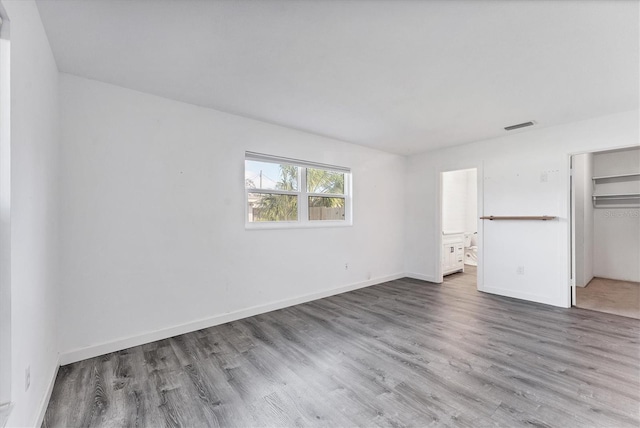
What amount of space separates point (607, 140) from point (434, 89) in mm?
2599

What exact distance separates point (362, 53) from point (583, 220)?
5204 millimetres

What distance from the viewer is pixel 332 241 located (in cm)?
434

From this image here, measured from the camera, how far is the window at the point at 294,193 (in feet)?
11.7

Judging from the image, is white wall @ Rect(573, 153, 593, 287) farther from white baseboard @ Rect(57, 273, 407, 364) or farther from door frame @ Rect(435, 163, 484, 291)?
white baseboard @ Rect(57, 273, 407, 364)

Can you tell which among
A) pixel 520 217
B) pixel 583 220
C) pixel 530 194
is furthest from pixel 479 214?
pixel 583 220

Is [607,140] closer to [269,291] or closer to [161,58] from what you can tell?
[269,291]

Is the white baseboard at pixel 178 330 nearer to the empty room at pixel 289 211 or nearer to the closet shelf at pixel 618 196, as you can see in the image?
the empty room at pixel 289 211

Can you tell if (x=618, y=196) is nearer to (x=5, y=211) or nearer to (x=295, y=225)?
(x=295, y=225)

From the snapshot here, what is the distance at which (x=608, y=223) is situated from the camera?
528 centimetres

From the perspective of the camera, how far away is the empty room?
166 cm

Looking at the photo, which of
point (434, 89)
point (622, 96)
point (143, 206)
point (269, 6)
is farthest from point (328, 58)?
point (622, 96)

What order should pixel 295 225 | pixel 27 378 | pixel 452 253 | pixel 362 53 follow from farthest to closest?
pixel 452 253, pixel 295 225, pixel 362 53, pixel 27 378

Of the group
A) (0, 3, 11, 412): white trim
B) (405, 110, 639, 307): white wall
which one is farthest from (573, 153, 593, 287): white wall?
(0, 3, 11, 412): white trim

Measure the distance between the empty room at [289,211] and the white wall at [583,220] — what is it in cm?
12
